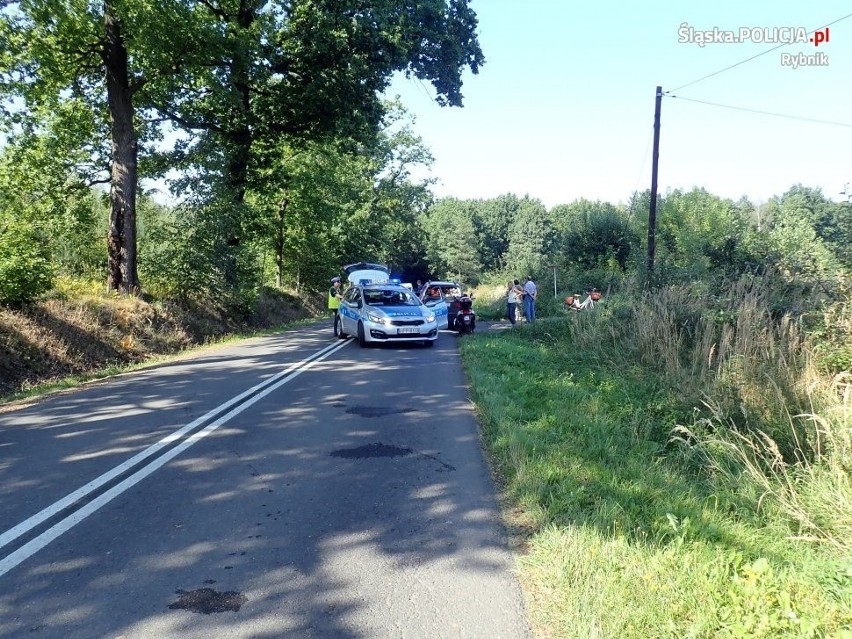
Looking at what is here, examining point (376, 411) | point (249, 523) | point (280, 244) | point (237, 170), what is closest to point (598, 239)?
point (280, 244)

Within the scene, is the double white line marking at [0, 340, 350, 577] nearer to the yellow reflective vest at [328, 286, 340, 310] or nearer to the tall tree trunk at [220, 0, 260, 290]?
the yellow reflective vest at [328, 286, 340, 310]

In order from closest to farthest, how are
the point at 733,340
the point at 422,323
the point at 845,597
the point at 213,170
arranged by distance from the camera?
the point at 845,597 → the point at 733,340 → the point at 422,323 → the point at 213,170

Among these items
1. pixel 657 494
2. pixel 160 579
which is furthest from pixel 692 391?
pixel 160 579

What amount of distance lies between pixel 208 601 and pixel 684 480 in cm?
433

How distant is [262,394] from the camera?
9.88 meters

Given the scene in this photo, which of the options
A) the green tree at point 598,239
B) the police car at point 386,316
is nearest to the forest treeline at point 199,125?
the police car at point 386,316

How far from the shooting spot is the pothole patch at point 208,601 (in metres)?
3.56

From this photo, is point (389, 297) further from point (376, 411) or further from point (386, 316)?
point (376, 411)

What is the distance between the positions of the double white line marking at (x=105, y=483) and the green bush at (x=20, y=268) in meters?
6.33

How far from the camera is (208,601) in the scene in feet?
12.0

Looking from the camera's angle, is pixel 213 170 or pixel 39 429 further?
pixel 213 170

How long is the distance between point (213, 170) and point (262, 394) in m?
14.8

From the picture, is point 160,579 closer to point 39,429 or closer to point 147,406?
point 39,429

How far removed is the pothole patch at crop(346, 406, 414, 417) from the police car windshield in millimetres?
8788
